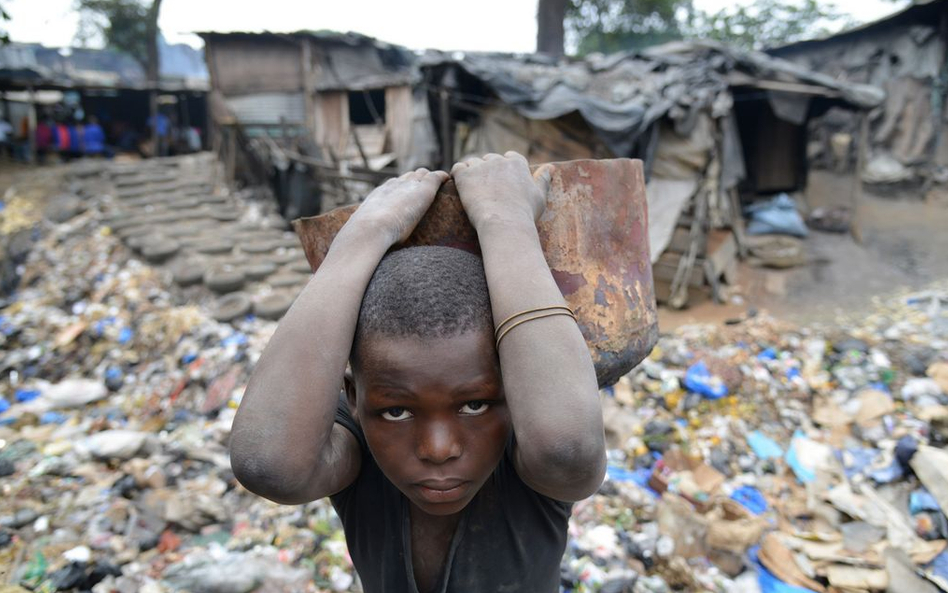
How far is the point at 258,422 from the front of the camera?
0.86 m

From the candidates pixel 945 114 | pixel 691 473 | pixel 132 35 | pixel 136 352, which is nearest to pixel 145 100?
pixel 132 35

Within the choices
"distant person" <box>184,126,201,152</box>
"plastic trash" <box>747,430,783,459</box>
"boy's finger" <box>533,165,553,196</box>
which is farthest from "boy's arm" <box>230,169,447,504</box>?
"distant person" <box>184,126,201,152</box>

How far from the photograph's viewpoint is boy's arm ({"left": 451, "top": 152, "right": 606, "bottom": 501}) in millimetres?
827

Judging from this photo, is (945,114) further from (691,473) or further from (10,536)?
(10,536)

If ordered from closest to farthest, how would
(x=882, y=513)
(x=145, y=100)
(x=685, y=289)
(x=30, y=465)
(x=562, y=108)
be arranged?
(x=882, y=513) → (x=30, y=465) → (x=562, y=108) → (x=685, y=289) → (x=145, y=100)

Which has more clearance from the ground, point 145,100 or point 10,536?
point 145,100

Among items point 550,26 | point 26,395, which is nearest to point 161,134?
point 550,26

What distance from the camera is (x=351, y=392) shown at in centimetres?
108

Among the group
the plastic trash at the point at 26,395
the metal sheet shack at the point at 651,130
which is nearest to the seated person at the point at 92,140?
the metal sheet shack at the point at 651,130

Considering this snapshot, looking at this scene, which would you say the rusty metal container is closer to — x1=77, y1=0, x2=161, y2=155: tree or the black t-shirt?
the black t-shirt

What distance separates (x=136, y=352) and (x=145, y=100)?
15154mm

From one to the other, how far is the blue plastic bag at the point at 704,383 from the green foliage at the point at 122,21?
19.8 meters

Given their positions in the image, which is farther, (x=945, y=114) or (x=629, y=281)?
(x=945, y=114)

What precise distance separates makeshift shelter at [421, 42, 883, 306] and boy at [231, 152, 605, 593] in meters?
5.47
